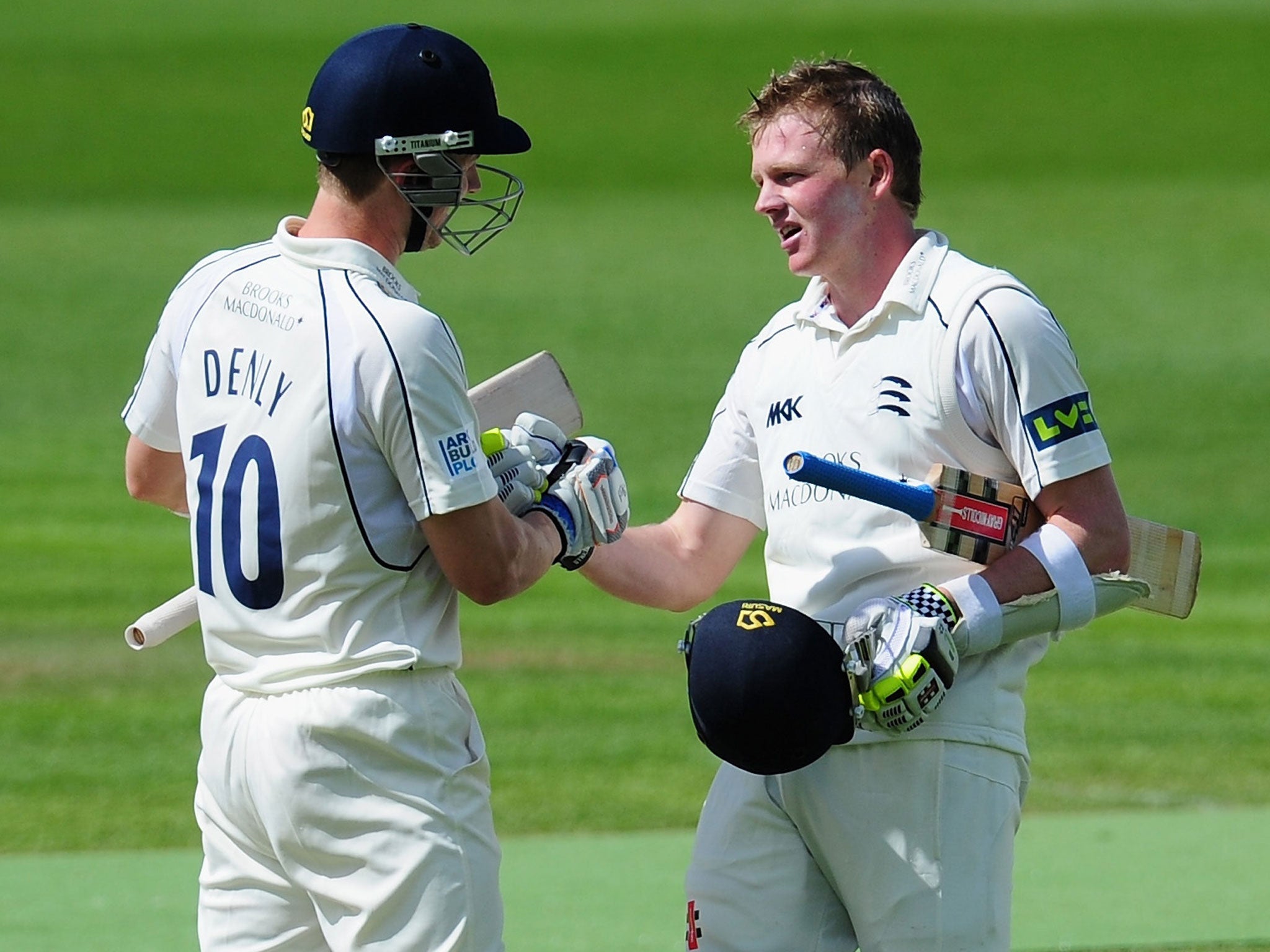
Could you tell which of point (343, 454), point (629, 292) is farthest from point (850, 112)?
point (629, 292)

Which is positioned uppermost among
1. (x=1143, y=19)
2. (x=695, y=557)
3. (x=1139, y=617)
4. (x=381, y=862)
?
(x=1143, y=19)

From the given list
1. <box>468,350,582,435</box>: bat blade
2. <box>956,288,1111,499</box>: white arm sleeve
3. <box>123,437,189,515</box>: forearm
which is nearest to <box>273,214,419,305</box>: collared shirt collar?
<box>123,437,189,515</box>: forearm

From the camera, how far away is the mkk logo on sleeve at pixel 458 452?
3.35 m

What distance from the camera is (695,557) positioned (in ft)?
14.1

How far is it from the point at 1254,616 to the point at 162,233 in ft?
60.9

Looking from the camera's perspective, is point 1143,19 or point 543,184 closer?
point 543,184

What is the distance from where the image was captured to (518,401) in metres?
4.21

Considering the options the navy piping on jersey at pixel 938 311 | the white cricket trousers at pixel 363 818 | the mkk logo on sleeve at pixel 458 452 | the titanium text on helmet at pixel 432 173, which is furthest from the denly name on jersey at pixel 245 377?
the navy piping on jersey at pixel 938 311

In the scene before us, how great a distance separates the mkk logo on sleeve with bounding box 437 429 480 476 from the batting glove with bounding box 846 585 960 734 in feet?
2.46

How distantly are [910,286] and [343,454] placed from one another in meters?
1.11

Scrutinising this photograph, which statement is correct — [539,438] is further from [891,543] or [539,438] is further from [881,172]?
[881,172]

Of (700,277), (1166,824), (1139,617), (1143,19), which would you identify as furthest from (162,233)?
(1143,19)

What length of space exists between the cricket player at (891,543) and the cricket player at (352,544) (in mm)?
570

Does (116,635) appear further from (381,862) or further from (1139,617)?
(381,862)
